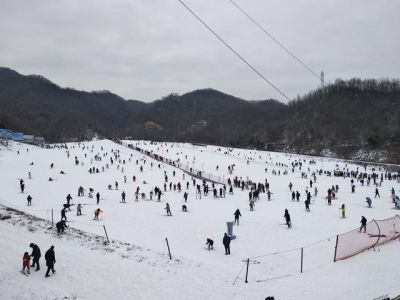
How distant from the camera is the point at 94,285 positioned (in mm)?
15125

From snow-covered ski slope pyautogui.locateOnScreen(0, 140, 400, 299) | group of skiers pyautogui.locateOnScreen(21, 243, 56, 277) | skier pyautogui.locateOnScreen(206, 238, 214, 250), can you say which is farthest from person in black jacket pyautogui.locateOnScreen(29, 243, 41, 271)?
skier pyautogui.locateOnScreen(206, 238, 214, 250)

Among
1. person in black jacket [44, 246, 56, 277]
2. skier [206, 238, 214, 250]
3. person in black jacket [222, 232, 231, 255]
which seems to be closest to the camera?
person in black jacket [44, 246, 56, 277]

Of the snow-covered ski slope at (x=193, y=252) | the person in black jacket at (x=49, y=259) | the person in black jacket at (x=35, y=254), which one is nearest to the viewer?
the snow-covered ski slope at (x=193, y=252)

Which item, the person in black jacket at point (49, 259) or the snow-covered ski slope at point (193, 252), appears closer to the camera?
the snow-covered ski slope at point (193, 252)

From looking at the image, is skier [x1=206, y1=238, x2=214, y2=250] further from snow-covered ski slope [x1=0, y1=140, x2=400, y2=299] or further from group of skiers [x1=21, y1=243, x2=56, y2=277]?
group of skiers [x1=21, y1=243, x2=56, y2=277]

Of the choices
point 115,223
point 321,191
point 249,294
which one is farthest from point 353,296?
point 321,191

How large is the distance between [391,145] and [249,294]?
10333cm

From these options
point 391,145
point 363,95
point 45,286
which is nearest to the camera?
point 45,286

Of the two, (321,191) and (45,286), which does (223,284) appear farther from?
(321,191)

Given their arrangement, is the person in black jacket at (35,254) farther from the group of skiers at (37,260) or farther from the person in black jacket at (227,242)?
the person in black jacket at (227,242)

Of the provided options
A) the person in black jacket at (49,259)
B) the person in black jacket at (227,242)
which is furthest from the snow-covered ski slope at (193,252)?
the person in black jacket at (49,259)

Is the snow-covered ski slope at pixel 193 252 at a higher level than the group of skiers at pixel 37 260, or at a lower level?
lower

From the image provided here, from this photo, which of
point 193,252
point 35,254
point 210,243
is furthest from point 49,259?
point 210,243

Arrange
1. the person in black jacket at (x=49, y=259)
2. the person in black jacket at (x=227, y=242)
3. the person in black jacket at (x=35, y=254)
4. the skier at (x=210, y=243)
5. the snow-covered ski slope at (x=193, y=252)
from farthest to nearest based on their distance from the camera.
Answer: the skier at (x=210, y=243), the person in black jacket at (x=227, y=242), the person in black jacket at (x=35, y=254), the person in black jacket at (x=49, y=259), the snow-covered ski slope at (x=193, y=252)
